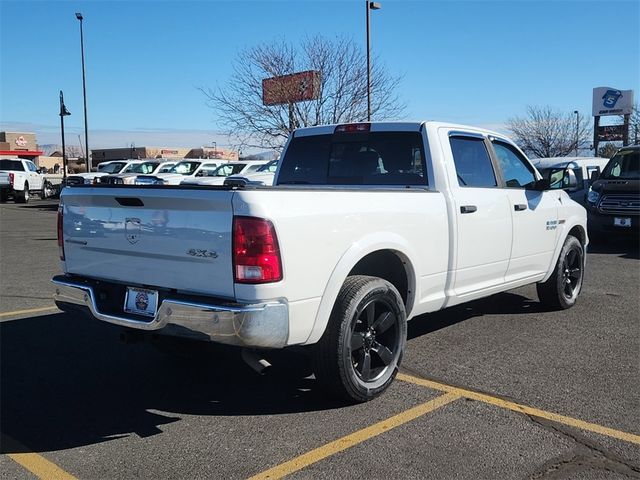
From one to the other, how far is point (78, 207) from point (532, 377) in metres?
3.58

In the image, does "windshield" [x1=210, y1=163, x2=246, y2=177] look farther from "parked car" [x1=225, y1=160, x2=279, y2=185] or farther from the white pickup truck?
the white pickup truck

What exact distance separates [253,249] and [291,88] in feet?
80.9

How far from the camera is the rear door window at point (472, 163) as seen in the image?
5.49 metres

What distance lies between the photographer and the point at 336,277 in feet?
13.1

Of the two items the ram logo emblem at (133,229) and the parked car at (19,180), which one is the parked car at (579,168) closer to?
the ram logo emblem at (133,229)

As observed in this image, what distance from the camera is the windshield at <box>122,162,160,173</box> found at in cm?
2621

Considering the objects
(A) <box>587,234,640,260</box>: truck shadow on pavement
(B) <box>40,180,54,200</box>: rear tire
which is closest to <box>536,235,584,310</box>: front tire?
(A) <box>587,234,640,260</box>: truck shadow on pavement

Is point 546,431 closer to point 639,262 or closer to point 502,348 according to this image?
point 502,348

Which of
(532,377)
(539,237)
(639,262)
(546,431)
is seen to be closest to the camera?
(546,431)

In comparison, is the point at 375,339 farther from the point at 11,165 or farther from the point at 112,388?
the point at 11,165

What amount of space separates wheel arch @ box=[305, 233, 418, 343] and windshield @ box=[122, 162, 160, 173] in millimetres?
22812

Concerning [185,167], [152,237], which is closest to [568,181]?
[152,237]

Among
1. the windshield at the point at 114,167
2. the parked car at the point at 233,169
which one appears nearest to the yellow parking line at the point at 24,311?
the parked car at the point at 233,169

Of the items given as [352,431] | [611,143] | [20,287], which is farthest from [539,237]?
[611,143]
